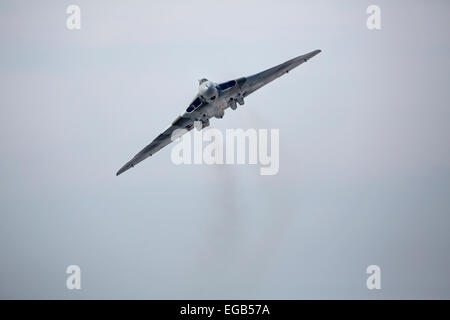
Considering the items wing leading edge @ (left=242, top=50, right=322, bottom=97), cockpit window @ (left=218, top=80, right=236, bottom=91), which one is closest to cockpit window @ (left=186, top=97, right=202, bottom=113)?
cockpit window @ (left=218, top=80, right=236, bottom=91)

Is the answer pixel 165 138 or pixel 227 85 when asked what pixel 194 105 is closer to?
pixel 227 85

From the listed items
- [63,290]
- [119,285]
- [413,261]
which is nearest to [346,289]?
[413,261]

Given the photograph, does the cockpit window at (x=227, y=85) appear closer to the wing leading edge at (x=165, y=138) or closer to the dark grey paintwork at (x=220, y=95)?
the dark grey paintwork at (x=220, y=95)

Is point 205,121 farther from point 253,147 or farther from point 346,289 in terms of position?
point 346,289

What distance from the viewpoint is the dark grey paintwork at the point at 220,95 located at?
187 ft

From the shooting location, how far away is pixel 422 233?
85500 millimetres

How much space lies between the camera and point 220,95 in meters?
57.4

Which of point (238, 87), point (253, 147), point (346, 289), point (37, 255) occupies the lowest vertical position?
point (346, 289)

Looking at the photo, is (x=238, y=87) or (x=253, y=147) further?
(x=253, y=147)

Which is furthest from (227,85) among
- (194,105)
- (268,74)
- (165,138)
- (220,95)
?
(165,138)

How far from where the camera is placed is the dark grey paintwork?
56875 millimetres
